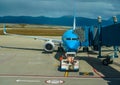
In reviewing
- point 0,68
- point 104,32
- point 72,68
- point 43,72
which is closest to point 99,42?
point 104,32

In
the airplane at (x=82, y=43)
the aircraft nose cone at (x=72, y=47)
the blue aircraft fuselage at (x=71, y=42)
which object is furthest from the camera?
the blue aircraft fuselage at (x=71, y=42)

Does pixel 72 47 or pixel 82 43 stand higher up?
pixel 82 43

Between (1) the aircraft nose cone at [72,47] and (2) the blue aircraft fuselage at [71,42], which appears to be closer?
(1) the aircraft nose cone at [72,47]

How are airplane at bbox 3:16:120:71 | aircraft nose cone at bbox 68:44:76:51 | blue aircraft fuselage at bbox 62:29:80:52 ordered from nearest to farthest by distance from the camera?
airplane at bbox 3:16:120:71
aircraft nose cone at bbox 68:44:76:51
blue aircraft fuselage at bbox 62:29:80:52

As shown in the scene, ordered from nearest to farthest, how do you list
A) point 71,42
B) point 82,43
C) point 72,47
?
point 72,47
point 71,42
point 82,43

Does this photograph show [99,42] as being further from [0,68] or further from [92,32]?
[0,68]

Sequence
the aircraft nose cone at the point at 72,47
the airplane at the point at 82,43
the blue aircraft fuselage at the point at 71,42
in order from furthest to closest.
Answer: the blue aircraft fuselage at the point at 71,42 → the aircraft nose cone at the point at 72,47 → the airplane at the point at 82,43

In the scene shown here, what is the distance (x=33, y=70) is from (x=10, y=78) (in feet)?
14.3

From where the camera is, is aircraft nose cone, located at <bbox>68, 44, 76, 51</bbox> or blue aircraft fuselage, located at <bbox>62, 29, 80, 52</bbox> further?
blue aircraft fuselage, located at <bbox>62, 29, 80, 52</bbox>

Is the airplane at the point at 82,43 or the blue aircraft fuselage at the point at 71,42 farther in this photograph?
the blue aircraft fuselage at the point at 71,42

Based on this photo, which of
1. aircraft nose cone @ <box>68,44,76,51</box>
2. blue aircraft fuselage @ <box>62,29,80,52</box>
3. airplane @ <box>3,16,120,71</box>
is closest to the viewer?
airplane @ <box>3,16,120,71</box>

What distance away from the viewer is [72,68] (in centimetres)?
2559

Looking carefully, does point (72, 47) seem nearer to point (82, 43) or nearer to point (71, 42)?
point (71, 42)

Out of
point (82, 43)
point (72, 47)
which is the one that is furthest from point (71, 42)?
point (82, 43)
